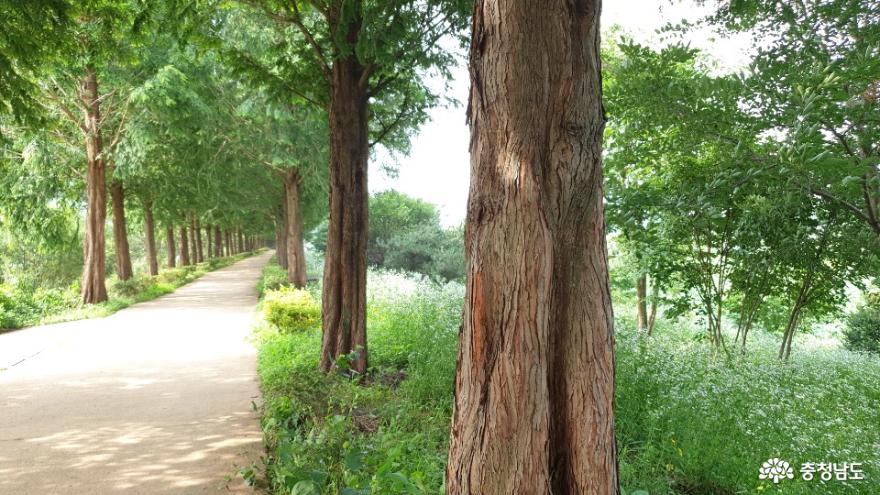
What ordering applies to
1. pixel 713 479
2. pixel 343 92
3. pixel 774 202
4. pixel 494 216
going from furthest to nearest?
1. pixel 343 92
2. pixel 774 202
3. pixel 713 479
4. pixel 494 216

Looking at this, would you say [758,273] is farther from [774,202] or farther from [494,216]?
[494,216]

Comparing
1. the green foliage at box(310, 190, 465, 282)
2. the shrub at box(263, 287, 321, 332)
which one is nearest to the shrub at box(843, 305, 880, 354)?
the shrub at box(263, 287, 321, 332)

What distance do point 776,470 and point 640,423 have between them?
1.40 metres

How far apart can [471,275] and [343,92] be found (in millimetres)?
5437

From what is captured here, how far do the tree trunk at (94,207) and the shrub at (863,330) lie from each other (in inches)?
779

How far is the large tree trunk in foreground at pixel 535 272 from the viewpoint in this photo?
2.41 m

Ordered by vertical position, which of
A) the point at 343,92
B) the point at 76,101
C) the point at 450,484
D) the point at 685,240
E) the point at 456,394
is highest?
the point at 76,101

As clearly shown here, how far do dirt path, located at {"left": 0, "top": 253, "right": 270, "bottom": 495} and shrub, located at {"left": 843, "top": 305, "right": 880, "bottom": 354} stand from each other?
13.5m

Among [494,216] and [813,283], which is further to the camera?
[813,283]

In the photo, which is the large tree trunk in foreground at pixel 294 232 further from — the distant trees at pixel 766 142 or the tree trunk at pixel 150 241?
the distant trees at pixel 766 142

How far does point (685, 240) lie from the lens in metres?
8.86

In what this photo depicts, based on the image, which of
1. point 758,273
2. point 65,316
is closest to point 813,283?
point 758,273

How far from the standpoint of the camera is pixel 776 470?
12.6ft

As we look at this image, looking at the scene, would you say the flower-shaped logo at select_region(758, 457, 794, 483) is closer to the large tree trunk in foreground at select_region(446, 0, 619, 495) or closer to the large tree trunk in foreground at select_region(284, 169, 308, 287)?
the large tree trunk in foreground at select_region(446, 0, 619, 495)
